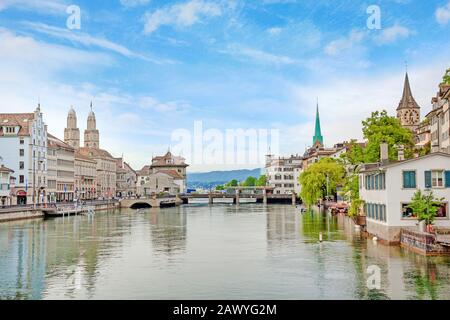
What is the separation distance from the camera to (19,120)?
422ft

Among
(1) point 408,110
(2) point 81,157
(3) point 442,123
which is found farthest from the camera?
(2) point 81,157

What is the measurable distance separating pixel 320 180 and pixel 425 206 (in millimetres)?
79986

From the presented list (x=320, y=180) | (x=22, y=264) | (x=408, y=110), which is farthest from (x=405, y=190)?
(x=408, y=110)

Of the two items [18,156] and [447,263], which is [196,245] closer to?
[447,263]

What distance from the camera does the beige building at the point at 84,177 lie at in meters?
178

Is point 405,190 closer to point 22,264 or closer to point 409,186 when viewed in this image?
point 409,186

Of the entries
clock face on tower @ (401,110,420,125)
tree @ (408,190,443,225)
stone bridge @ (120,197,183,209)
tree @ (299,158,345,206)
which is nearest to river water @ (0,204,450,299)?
tree @ (408,190,443,225)

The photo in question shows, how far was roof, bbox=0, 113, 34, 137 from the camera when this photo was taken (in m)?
127

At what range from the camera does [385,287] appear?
3362 cm

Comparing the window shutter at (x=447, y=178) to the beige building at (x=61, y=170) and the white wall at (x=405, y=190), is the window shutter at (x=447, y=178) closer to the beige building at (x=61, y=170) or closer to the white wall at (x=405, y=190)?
the white wall at (x=405, y=190)

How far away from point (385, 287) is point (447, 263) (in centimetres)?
831

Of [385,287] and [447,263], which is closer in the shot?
[385,287]

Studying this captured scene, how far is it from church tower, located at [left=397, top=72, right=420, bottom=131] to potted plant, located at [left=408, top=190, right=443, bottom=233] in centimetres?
13334
